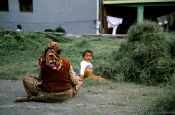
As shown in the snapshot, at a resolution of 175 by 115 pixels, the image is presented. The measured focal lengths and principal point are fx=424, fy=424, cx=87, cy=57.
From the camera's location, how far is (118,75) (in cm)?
997

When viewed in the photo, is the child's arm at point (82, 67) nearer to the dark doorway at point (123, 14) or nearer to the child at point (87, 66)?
the child at point (87, 66)

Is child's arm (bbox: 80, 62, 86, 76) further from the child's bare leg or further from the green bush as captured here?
the green bush

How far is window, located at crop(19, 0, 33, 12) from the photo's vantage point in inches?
1001

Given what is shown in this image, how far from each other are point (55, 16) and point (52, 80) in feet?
57.0

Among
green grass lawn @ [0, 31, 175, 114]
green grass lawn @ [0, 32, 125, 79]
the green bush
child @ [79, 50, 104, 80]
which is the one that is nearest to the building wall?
green grass lawn @ [0, 31, 175, 114]

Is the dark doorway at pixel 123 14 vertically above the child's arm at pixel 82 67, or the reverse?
the dark doorway at pixel 123 14

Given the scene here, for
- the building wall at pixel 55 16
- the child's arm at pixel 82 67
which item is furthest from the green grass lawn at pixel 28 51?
the building wall at pixel 55 16

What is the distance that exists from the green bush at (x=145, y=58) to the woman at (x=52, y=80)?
7.78 ft

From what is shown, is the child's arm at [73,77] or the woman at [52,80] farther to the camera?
the child's arm at [73,77]

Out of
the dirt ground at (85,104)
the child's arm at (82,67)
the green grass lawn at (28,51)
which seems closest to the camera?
the dirt ground at (85,104)

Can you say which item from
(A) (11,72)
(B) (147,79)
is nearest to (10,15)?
(A) (11,72)

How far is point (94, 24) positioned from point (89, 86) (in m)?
14.9

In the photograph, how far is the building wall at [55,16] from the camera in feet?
79.0

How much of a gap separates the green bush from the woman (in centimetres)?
237
